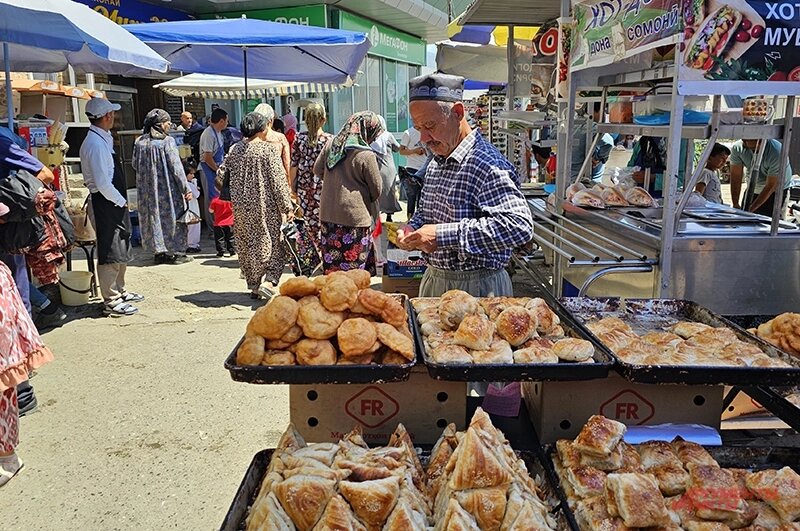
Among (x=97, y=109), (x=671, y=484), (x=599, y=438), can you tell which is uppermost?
(x=97, y=109)

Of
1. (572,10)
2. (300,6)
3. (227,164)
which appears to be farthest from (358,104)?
(572,10)

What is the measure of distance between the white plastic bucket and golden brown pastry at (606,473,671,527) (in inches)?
263

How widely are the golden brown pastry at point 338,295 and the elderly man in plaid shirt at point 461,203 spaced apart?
0.80 metres

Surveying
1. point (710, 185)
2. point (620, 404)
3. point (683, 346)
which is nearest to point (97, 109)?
point (620, 404)

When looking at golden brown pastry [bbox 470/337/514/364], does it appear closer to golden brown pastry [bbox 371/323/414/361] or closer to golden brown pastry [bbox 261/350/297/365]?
golden brown pastry [bbox 371/323/414/361]

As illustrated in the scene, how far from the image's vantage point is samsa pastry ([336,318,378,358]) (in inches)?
78.7

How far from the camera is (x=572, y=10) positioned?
5.30 m

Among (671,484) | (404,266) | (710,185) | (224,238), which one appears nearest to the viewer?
(671,484)

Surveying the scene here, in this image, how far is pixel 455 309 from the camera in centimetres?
232

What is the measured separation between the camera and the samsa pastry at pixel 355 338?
2.00 meters

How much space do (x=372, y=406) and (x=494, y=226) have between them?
1.10 metres

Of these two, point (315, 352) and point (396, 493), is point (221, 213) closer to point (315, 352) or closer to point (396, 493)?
point (315, 352)

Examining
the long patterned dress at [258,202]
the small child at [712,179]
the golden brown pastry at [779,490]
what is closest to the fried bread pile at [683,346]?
the golden brown pastry at [779,490]

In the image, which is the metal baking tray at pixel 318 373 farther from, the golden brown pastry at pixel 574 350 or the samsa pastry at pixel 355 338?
the golden brown pastry at pixel 574 350
